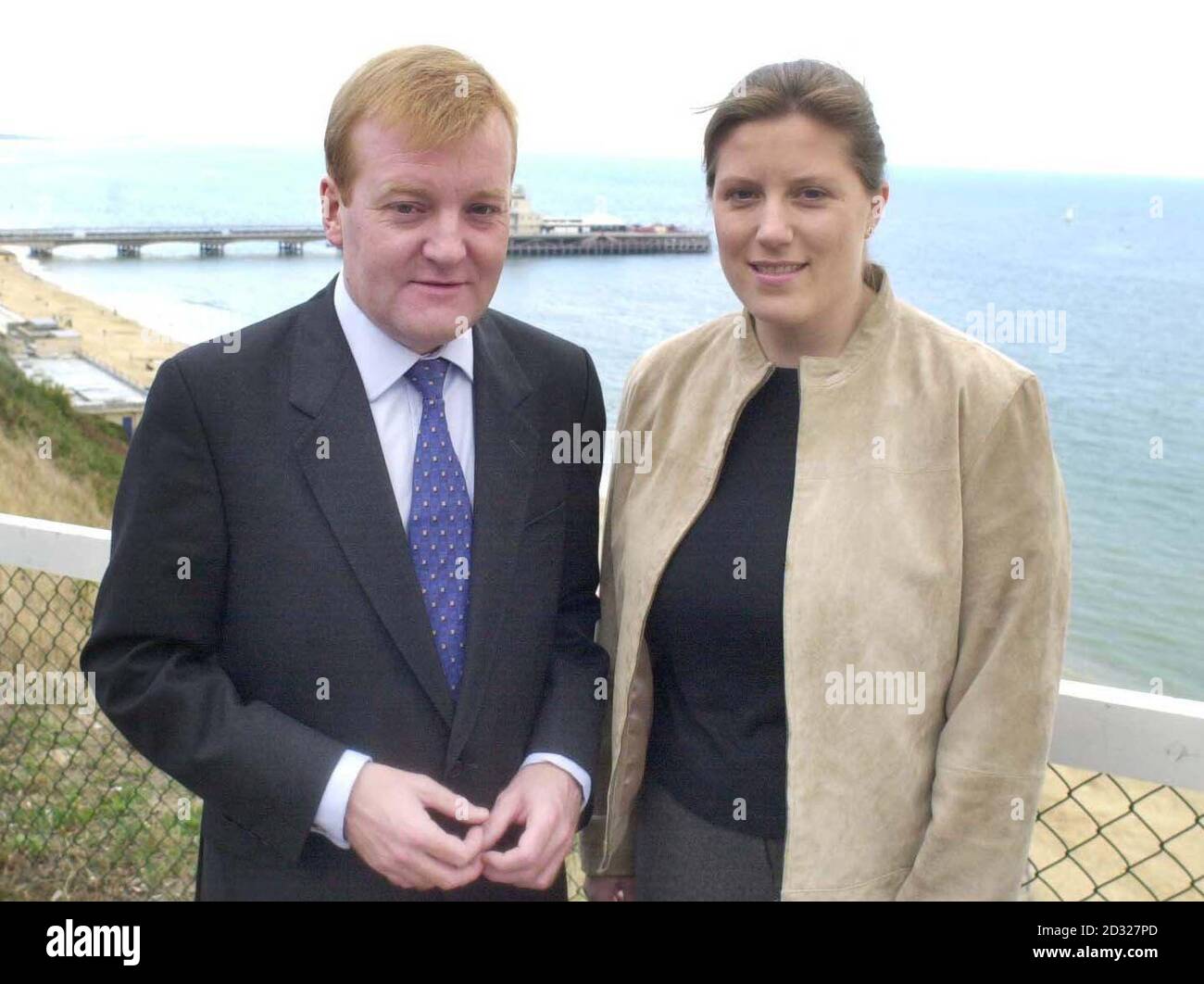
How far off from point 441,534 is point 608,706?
0.65 m

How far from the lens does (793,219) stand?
8.02ft

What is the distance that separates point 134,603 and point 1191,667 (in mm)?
24934

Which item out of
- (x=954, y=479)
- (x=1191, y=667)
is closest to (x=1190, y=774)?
(x=954, y=479)

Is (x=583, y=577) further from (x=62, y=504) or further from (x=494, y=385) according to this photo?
(x=62, y=504)

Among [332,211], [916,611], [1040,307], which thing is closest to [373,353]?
[332,211]

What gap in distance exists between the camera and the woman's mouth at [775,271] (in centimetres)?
248

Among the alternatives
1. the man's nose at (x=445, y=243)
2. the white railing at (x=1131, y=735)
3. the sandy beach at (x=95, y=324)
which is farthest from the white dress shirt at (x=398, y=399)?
the sandy beach at (x=95, y=324)

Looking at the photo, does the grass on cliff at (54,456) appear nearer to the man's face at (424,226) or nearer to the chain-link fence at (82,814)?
the chain-link fence at (82,814)

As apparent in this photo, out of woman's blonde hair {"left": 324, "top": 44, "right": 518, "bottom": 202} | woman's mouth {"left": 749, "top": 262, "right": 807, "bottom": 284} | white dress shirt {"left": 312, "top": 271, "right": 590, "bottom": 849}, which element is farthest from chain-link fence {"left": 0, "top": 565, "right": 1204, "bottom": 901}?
woman's blonde hair {"left": 324, "top": 44, "right": 518, "bottom": 202}

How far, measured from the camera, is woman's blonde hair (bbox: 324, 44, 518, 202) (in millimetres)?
2104

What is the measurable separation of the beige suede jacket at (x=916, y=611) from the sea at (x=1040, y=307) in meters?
0.56

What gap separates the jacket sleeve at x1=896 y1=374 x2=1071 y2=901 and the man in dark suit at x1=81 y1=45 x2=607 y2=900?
73 centimetres

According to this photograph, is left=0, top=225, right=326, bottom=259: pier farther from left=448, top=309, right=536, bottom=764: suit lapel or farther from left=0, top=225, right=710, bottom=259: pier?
left=448, top=309, right=536, bottom=764: suit lapel
